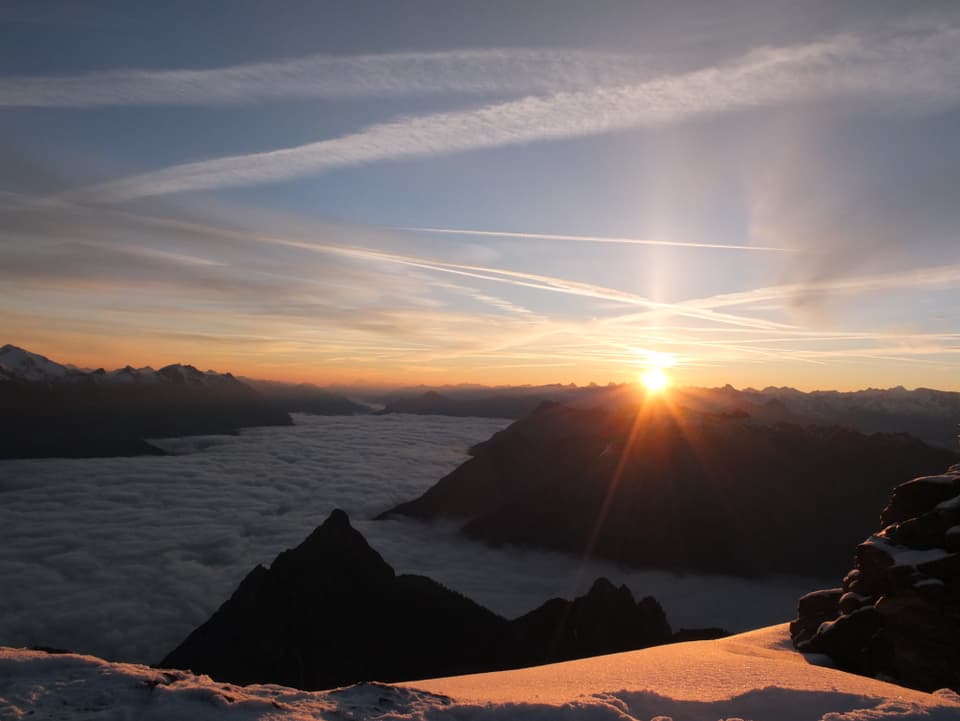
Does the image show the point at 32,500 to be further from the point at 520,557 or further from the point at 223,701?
the point at 223,701

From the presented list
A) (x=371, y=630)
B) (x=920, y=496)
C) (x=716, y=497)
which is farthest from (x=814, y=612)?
(x=716, y=497)

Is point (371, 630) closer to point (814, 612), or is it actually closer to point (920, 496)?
point (814, 612)

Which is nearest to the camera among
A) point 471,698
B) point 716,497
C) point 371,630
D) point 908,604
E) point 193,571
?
point 471,698

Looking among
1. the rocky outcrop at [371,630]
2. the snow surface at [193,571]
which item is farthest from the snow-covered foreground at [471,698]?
the snow surface at [193,571]

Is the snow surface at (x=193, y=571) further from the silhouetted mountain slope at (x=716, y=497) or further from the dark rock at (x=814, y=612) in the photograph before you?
the dark rock at (x=814, y=612)

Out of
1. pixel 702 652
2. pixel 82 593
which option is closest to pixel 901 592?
pixel 702 652

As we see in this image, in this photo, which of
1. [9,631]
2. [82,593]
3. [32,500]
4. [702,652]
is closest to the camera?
[702,652]
